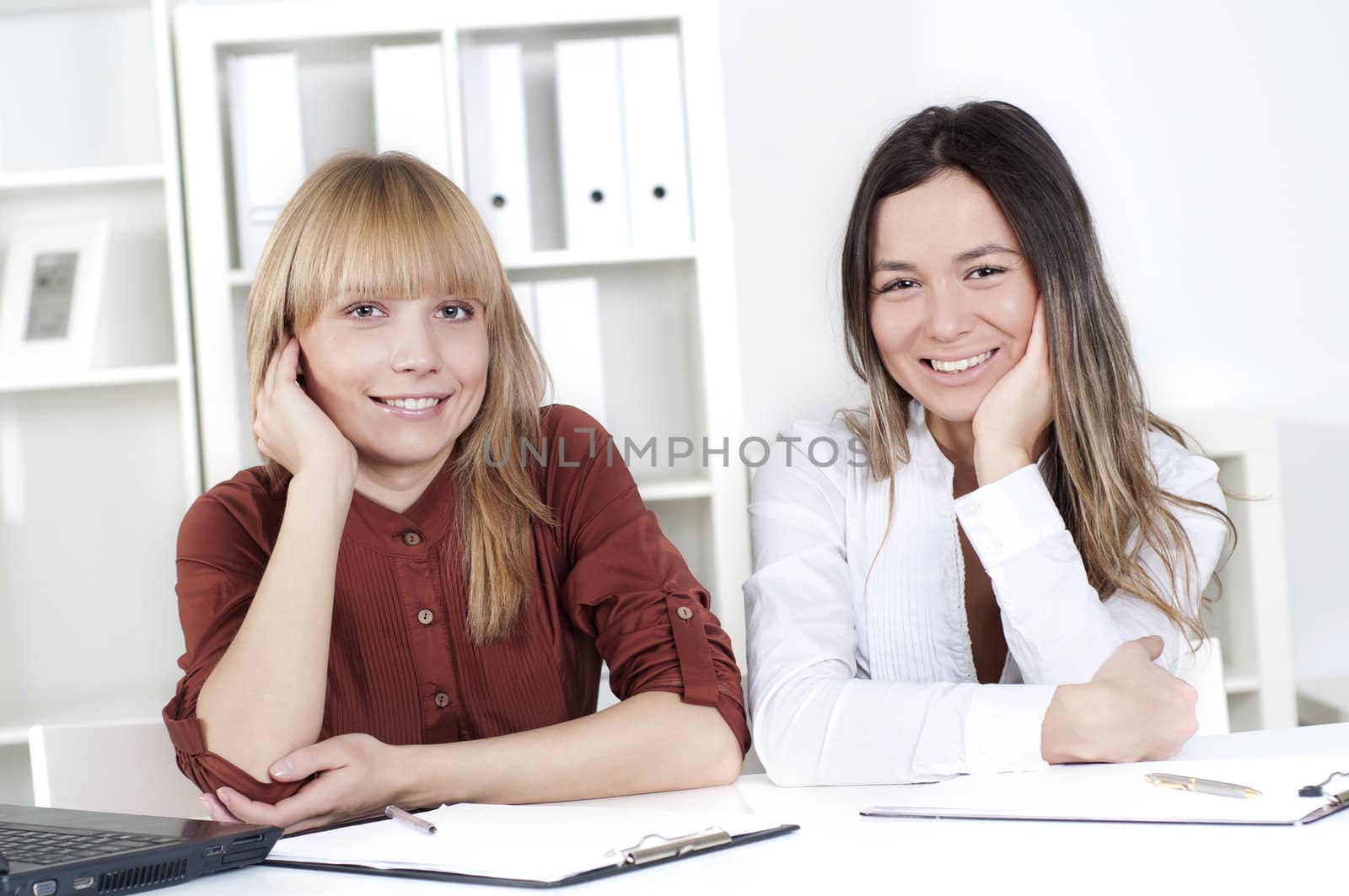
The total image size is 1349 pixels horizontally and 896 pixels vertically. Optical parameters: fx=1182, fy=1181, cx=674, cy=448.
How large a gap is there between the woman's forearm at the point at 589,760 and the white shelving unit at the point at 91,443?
1.45 metres

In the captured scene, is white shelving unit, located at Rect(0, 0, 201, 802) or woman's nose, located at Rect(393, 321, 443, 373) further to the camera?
white shelving unit, located at Rect(0, 0, 201, 802)

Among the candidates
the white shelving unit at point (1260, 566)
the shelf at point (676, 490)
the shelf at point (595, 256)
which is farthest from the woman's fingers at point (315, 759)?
the white shelving unit at point (1260, 566)

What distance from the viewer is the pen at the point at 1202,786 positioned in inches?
36.7

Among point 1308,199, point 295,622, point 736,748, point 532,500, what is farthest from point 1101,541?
point 1308,199

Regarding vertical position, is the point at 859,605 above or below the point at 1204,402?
below

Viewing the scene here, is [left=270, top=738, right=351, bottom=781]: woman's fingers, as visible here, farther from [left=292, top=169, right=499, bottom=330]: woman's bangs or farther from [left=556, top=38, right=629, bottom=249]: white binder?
[left=556, top=38, right=629, bottom=249]: white binder

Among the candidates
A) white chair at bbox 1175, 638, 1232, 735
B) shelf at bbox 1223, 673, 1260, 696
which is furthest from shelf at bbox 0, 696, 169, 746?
shelf at bbox 1223, 673, 1260, 696

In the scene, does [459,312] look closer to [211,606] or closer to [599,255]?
[211,606]

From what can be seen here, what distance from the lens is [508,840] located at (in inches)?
35.3

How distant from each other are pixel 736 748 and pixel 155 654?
1.66 meters

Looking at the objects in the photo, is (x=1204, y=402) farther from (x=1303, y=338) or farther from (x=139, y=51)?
(x=139, y=51)

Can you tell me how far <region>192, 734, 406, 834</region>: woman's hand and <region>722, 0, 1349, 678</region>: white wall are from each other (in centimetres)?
153

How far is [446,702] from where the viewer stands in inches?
58.1

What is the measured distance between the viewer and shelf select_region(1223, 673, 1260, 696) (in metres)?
2.34
